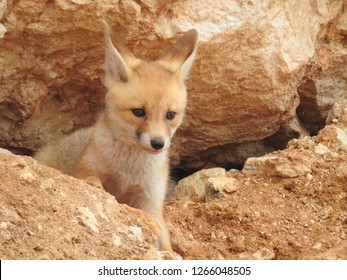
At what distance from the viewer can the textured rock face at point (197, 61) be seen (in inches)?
189

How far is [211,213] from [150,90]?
Answer: 0.95m

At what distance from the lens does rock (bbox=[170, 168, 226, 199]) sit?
522 cm

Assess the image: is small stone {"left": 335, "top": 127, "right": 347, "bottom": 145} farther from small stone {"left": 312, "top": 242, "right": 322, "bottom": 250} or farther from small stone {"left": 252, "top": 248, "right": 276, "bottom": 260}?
small stone {"left": 252, "top": 248, "right": 276, "bottom": 260}

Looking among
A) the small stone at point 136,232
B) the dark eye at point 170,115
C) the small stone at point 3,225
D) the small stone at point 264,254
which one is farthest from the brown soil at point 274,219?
the small stone at point 3,225

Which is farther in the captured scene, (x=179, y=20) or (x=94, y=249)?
(x=179, y=20)

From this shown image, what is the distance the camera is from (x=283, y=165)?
4.82 meters

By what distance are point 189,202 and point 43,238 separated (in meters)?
1.88

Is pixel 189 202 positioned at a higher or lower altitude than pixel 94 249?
lower

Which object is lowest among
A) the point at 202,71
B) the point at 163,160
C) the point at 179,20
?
the point at 163,160

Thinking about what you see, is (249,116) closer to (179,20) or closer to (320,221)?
(179,20)

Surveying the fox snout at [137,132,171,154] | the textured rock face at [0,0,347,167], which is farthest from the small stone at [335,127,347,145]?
the fox snout at [137,132,171,154]

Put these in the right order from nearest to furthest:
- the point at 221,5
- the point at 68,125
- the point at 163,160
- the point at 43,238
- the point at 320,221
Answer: the point at 43,238, the point at 320,221, the point at 163,160, the point at 221,5, the point at 68,125
